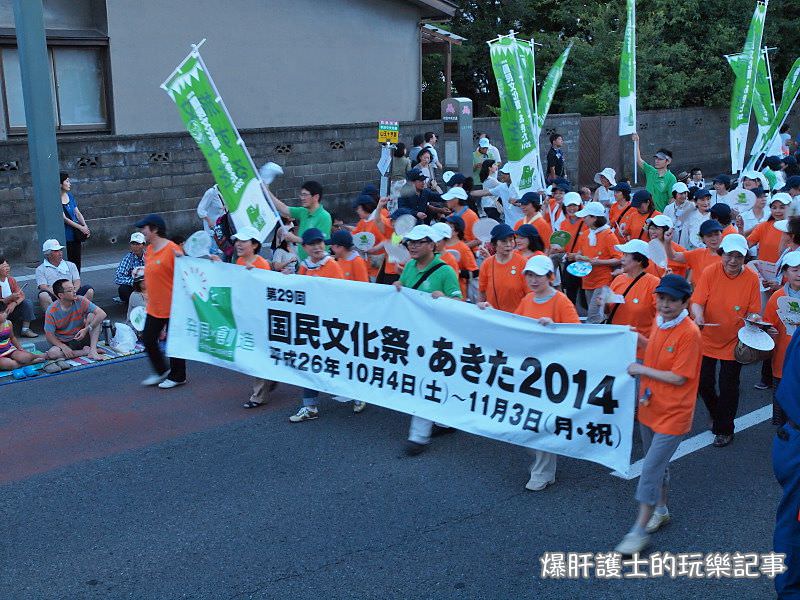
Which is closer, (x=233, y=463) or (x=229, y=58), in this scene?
(x=233, y=463)

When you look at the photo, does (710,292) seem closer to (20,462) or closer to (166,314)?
(166,314)

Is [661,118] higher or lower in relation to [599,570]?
higher

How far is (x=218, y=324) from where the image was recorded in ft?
26.8

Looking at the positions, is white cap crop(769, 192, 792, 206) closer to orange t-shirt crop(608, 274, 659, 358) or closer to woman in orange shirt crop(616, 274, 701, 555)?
orange t-shirt crop(608, 274, 659, 358)

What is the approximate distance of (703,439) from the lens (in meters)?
7.36

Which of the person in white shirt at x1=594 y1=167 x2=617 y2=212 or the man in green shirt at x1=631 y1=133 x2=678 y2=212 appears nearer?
the person in white shirt at x1=594 y1=167 x2=617 y2=212

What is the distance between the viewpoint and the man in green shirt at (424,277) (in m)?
7.00

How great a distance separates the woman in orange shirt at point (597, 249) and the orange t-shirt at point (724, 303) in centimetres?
191

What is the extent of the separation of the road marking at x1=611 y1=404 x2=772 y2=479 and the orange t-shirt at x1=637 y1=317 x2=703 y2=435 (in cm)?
111

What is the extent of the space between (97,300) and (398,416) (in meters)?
6.11

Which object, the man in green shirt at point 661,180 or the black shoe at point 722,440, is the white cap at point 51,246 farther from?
the man in green shirt at point 661,180

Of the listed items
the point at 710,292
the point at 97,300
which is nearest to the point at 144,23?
the point at 97,300

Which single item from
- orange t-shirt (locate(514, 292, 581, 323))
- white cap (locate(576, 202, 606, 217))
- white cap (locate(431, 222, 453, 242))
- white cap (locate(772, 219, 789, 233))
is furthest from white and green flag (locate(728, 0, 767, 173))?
orange t-shirt (locate(514, 292, 581, 323))

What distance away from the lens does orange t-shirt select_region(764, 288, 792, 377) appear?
22.3ft
